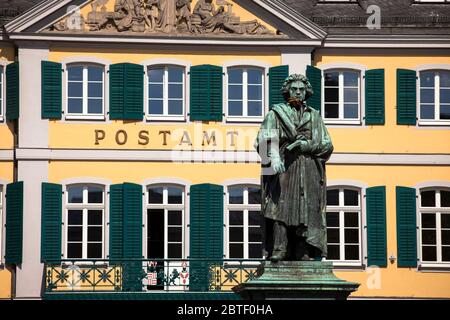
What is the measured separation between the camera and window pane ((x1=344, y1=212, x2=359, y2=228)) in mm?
35281

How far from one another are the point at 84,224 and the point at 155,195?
5.64 ft

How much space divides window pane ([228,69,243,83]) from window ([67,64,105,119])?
2.86 meters

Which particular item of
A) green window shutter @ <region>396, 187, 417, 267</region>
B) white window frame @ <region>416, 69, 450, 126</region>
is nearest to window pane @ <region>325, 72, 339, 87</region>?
white window frame @ <region>416, 69, 450, 126</region>

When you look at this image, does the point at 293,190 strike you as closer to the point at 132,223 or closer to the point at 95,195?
the point at 132,223

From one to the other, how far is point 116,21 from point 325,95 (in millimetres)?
5011

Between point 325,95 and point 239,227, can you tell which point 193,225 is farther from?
point 325,95

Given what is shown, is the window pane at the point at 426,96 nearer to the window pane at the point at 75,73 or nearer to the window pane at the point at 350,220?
the window pane at the point at 350,220

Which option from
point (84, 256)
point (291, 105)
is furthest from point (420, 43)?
point (291, 105)

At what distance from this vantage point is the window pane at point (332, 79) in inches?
1412

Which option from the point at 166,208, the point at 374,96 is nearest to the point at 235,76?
the point at 374,96

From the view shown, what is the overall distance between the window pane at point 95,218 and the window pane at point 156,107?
2574mm

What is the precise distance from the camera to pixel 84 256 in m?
34.7

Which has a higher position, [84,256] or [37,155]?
[37,155]

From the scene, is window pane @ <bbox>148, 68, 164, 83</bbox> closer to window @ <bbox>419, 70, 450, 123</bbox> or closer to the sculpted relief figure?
window @ <bbox>419, 70, 450, 123</bbox>
